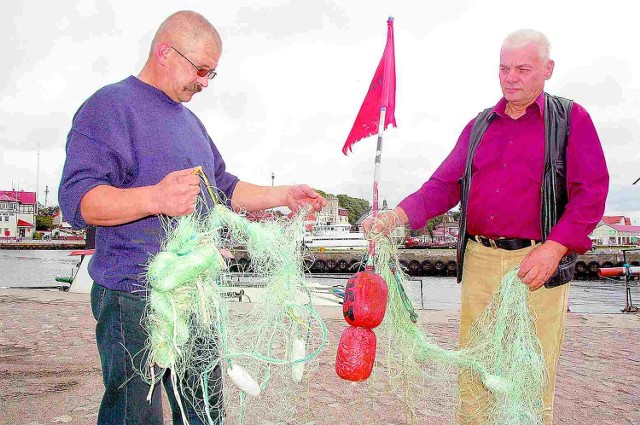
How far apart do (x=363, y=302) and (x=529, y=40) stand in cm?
178

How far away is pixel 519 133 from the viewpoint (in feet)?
10.6

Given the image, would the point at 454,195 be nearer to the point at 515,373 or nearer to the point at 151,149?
the point at 515,373

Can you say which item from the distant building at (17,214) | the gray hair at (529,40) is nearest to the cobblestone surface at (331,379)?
the gray hair at (529,40)

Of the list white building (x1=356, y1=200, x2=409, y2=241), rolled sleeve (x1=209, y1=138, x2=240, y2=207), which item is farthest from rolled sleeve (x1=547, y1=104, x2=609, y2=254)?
rolled sleeve (x1=209, y1=138, x2=240, y2=207)

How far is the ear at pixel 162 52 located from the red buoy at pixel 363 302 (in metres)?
1.34

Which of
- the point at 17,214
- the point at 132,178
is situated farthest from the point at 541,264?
the point at 17,214

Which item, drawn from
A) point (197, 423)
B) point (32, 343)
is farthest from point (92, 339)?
point (197, 423)

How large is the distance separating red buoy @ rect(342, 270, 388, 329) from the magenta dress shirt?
0.81 meters

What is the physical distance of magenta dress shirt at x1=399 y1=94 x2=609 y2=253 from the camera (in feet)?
9.45

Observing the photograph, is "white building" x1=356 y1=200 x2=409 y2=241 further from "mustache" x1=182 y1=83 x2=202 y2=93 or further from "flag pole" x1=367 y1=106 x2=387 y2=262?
"mustache" x1=182 y1=83 x2=202 y2=93

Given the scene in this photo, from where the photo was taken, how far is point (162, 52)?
2354 mm

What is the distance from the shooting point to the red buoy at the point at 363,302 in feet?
8.57

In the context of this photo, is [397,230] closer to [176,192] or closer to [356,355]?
[356,355]

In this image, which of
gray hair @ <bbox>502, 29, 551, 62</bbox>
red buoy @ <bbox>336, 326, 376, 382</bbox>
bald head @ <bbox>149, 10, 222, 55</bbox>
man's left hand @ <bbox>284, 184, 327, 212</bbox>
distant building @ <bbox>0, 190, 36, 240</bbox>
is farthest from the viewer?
distant building @ <bbox>0, 190, 36, 240</bbox>
